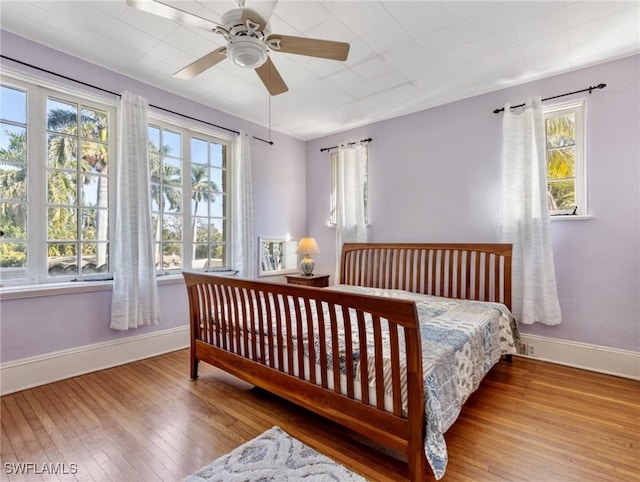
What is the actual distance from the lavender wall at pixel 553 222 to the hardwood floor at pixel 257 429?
595 mm

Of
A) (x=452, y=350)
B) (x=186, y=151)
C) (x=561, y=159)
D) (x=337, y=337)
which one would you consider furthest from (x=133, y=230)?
(x=561, y=159)

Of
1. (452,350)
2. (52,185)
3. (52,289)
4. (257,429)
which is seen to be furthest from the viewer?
(52,185)

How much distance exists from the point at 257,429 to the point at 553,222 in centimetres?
316

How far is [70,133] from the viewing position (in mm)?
2885

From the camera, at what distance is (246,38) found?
173 cm

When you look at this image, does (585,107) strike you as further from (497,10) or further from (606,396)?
(606,396)

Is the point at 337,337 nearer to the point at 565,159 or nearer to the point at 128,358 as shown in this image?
the point at 128,358

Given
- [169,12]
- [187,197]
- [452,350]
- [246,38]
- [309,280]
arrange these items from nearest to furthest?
[169,12]
[246,38]
[452,350]
[187,197]
[309,280]

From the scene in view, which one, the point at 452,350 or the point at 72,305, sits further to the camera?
the point at 72,305

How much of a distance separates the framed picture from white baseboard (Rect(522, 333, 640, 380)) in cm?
310

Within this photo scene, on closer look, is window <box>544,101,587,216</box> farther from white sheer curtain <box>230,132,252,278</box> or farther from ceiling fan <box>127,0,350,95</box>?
white sheer curtain <box>230,132,252,278</box>

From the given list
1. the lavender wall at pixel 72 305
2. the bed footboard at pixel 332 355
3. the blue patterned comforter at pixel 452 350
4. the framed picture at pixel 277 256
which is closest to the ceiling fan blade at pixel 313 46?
the bed footboard at pixel 332 355

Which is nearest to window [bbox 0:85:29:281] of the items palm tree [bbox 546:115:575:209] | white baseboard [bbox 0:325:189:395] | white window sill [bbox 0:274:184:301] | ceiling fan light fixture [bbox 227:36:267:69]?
white window sill [bbox 0:274:184:301]

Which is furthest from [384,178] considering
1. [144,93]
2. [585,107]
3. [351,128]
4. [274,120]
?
[144,93]
